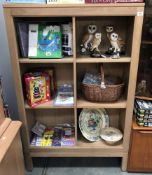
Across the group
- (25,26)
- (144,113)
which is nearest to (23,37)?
(25,26)

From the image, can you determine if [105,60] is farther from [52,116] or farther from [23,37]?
[52,116]

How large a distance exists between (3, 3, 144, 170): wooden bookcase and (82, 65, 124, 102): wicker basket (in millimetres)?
46

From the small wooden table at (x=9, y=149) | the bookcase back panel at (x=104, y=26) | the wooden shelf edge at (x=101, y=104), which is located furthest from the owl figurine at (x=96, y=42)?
the small wooden table at (x=9, y=149)

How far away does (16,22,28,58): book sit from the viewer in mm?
1369

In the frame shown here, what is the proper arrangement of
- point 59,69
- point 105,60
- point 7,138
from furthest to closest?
point 59,69
point 105,60
point 7,138

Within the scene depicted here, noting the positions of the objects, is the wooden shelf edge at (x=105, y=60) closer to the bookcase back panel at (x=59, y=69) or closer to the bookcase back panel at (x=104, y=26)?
the bookcase back panel at (x=104, y=26)

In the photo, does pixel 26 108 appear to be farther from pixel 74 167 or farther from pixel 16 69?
pixel 74 167

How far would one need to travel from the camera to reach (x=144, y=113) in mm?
1498

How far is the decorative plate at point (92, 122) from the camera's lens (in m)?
1.74

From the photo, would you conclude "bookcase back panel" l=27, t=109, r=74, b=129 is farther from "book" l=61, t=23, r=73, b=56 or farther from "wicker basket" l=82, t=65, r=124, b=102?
"book" l=61, t=23, r=73, b=56

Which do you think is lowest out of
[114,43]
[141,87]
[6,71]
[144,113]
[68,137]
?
[68,137]

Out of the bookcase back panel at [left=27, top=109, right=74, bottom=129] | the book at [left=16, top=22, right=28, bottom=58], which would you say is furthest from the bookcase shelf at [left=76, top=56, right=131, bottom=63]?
the bookcase back panel at [left=27, top=109, right=74, bottom=129]

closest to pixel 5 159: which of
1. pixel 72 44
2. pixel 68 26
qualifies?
pixel 72 44

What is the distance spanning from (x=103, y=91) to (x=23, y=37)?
0.69 m
